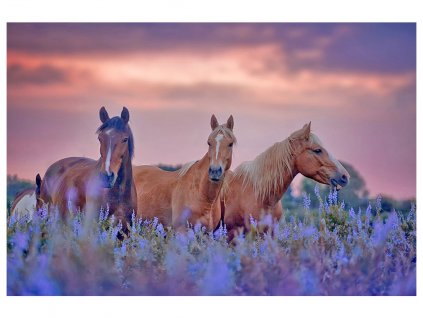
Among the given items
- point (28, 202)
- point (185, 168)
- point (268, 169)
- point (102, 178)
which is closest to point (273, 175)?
point (268, 169)

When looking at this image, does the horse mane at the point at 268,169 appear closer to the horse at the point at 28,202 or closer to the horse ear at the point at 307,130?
the horse ear at the point at 307,130

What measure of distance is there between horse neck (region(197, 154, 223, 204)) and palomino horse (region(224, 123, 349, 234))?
0.25 m

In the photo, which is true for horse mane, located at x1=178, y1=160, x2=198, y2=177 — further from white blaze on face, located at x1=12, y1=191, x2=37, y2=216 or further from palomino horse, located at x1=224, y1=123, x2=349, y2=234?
white blaze on face, located at x1=12, y1=191, x2=37, y2=216

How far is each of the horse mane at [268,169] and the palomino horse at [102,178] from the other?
1082 millimetres

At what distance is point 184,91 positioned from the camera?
7.12 m

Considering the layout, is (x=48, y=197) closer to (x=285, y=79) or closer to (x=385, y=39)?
(x=285, y=79)

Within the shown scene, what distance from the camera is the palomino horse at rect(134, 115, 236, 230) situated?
23.0 ft

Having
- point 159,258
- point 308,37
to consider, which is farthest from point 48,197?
point 308,37

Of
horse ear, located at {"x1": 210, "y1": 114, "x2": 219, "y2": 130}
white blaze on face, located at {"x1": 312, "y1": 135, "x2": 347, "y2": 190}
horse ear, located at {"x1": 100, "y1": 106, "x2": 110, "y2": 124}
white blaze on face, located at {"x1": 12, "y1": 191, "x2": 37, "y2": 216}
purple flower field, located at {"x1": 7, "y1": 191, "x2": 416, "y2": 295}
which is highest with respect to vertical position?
horse ear, located at {"x1": 100, "y1": 106, "x2": 110, "y2": 124}

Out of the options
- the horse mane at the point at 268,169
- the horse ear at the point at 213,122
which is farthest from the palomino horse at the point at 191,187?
the horse mane at the point at 268,169

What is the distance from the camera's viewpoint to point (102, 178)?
704 cm

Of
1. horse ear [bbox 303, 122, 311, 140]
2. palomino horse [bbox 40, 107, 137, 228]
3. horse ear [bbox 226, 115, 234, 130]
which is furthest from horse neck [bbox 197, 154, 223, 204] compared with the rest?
horse ear [bbox 303, 122, 311, 140]

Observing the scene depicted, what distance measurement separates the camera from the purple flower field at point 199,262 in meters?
6.23
